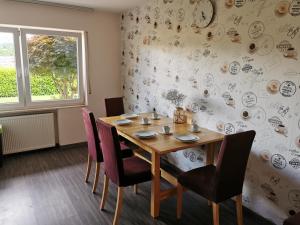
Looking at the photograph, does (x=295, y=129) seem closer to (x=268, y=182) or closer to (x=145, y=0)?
(x=268, y=182)

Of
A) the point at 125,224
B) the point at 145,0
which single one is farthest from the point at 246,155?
the point at 145,0

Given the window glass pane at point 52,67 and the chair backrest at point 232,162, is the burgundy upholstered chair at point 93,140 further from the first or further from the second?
the window glass pane at point 52,67

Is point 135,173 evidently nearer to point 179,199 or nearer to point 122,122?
point 179,199

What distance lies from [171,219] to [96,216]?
738mm

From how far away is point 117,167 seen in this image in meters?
2.09

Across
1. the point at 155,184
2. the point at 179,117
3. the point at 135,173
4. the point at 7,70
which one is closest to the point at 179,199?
the point at 155,184

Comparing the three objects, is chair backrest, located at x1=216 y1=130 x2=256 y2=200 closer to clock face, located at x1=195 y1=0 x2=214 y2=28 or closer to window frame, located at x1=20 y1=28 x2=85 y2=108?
clock face, located at x1=195 y1=0 x2=214 y2=28

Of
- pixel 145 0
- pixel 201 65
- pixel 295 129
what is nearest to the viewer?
pixel 295 129

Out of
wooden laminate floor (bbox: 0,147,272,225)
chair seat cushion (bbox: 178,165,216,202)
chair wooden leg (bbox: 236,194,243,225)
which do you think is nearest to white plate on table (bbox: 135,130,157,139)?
chair seat cushion (bbox: 178,165,216,202)

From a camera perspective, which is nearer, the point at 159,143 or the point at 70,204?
the point at 159,143

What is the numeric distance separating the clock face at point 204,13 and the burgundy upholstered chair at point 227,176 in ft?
→ 4.58

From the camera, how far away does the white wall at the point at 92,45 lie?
3.63 metres

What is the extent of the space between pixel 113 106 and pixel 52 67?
1.31m

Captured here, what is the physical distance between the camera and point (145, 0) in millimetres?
3605
